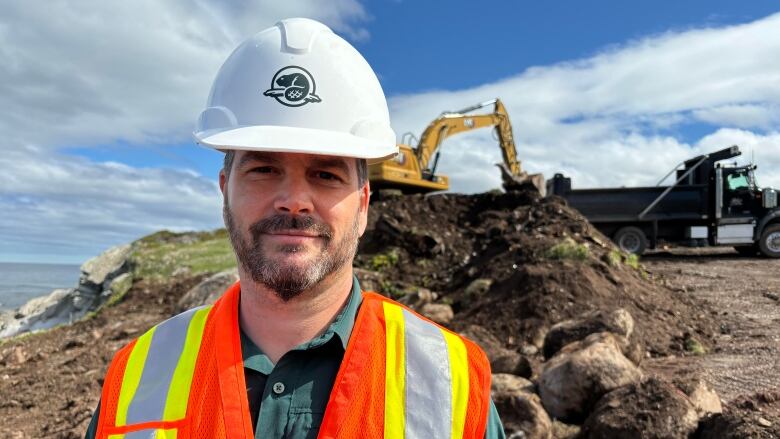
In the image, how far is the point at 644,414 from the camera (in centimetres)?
377

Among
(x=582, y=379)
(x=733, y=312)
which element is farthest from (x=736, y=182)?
(x=582, y=379)

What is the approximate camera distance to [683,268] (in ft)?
45.5

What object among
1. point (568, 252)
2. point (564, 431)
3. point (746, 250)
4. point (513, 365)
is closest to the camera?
point (564, 431)

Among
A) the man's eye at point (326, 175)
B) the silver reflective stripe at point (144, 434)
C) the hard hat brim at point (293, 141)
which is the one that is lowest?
the silver reflective stripe at point (144, 434)

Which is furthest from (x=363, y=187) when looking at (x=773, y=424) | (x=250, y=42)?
(x=773, y=424)

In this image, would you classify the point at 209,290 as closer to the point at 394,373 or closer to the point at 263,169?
the point at 263,169

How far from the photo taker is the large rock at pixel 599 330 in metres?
5.67

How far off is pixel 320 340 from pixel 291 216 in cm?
37

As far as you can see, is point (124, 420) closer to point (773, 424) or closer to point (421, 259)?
point (773, 424)

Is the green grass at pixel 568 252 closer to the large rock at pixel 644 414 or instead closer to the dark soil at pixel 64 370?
the large rock at pixel 644 414

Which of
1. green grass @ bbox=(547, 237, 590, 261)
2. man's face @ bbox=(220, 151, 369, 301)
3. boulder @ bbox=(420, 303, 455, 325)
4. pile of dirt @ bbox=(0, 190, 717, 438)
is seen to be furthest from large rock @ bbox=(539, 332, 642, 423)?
green grass @ bbox=(547, 237, 590, 261)

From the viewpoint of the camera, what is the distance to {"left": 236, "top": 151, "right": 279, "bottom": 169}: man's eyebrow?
1.79 meters

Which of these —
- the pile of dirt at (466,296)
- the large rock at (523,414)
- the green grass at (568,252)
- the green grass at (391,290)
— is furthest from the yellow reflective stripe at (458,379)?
the green grass at (391,290)

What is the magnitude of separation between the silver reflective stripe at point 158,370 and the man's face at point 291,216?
1.15 feet
